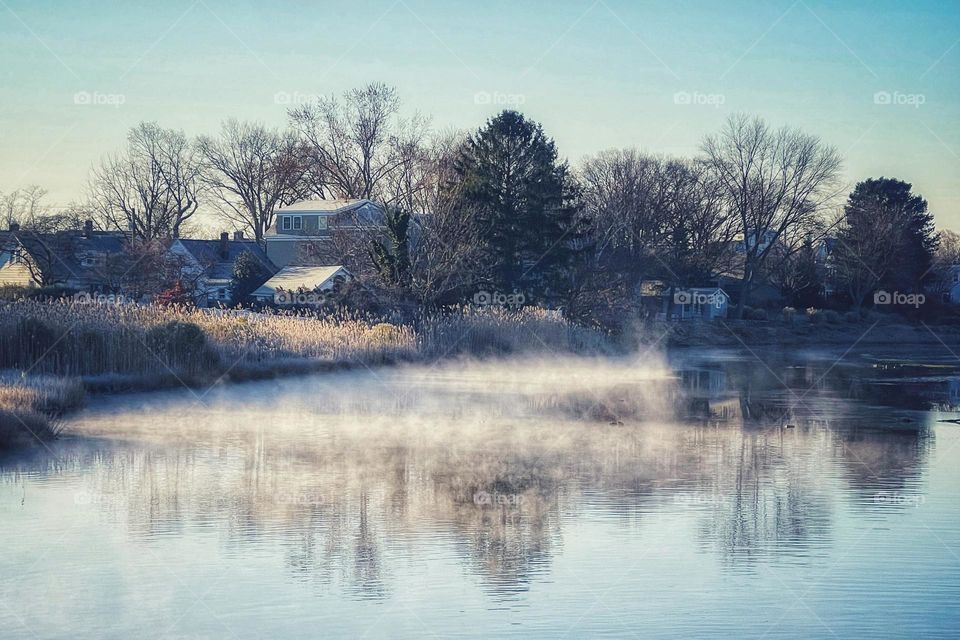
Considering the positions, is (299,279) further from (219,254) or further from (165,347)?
(165,347)

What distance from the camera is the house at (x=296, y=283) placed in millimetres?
62963

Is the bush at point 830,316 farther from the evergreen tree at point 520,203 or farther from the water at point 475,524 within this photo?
the water at point 475,524

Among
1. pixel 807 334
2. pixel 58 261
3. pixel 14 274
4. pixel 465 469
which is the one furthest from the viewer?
pixel 14 274

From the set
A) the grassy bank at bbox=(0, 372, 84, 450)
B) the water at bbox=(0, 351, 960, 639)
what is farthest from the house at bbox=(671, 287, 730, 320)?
the grassy bank at bbox=(0, 372, 84, 450)

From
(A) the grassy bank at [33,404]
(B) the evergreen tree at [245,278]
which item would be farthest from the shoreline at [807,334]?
(A) the grassy bank at [33,404]

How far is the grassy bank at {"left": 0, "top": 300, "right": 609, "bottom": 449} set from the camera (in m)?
23.5

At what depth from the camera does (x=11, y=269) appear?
81.1m

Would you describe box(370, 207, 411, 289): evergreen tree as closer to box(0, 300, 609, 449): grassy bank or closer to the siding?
box(0, 300, 609, 449): grassy bank

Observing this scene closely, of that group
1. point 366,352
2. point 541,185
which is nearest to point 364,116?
point 541,185

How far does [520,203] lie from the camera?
57.7 m

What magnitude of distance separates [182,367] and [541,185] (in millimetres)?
30706

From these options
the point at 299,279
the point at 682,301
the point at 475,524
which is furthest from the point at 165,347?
the point at 682,301

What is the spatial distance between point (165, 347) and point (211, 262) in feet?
186

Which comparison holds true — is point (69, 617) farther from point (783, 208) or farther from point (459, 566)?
point (783, 208)
